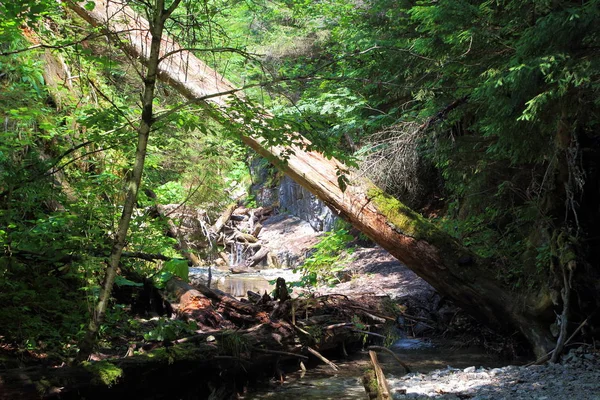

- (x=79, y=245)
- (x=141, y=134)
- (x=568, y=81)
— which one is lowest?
(x=79, y=245)

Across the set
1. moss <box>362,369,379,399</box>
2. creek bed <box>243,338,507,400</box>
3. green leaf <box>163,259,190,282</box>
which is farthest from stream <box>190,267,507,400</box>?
green leaf <box>163,259,190,282</box>

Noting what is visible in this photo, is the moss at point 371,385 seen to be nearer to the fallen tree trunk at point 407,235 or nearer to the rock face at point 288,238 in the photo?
the fallen tree trunk at point 407,235

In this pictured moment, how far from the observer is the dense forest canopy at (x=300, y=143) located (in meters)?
3.91

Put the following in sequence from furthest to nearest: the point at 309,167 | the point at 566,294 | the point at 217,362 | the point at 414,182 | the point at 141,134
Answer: the point at 414,182
the point at 309,167
the point at 566,294
the point at 217,362
the point at 141,134

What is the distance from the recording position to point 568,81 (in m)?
4.64

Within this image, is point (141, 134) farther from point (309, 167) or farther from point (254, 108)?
point (309, 167)

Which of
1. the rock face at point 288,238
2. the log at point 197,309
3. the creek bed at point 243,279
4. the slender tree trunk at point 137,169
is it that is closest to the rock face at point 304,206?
the rock face at point 288,238

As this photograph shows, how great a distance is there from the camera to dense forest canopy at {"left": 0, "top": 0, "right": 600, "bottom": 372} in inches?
154

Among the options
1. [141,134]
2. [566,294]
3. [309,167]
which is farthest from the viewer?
[309,167]

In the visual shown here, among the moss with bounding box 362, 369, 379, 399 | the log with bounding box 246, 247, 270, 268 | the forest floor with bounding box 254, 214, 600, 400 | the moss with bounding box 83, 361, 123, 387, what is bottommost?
the forest floor with bounding box 254, 214, 600, 400

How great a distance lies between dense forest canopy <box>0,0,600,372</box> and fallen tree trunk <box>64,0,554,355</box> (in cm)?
22

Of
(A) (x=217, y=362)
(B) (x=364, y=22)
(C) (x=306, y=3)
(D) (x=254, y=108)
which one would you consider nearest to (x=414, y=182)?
(B) (x=364, y=22)

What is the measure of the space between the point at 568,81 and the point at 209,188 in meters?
8.62

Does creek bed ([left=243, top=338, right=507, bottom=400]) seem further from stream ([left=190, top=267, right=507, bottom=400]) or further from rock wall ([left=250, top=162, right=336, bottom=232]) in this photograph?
rock wall ([left=250, top=162, right=336, bottom=232])
